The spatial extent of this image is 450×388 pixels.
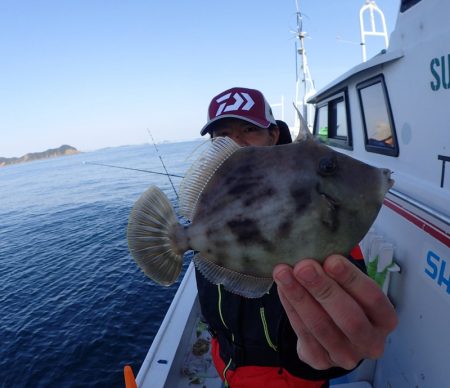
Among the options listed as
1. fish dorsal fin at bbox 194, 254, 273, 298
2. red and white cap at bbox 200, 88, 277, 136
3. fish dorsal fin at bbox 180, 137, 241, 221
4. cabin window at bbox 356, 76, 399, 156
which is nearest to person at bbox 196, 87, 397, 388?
red and white cap at bbox 200, 88, 277, 136

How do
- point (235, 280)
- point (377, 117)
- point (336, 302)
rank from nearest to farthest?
point (336, 302) → point (235, 280) → point (377, 117)

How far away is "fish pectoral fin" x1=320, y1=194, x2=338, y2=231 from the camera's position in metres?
1.43

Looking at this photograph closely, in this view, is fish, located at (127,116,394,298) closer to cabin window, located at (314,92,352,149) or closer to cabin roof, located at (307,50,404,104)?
cabin roof, located at (307,50,404,104)

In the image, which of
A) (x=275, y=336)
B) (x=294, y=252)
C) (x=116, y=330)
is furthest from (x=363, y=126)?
(x=116, y=330)

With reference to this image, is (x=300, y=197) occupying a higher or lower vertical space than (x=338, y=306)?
higher

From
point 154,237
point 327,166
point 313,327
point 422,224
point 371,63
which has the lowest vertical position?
point 422,224

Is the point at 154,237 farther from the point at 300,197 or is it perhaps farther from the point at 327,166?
the point at 327,166

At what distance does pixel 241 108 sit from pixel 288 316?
66.6 inches

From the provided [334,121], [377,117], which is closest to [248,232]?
[377,117]

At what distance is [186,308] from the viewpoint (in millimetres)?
4941

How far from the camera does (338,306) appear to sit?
134 cm

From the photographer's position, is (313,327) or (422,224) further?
(422,224)

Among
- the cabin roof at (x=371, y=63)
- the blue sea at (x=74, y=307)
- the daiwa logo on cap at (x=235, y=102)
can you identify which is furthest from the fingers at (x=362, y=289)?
the blue sea at (x=74, y=307)

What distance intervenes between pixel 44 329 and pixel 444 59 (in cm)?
1226
